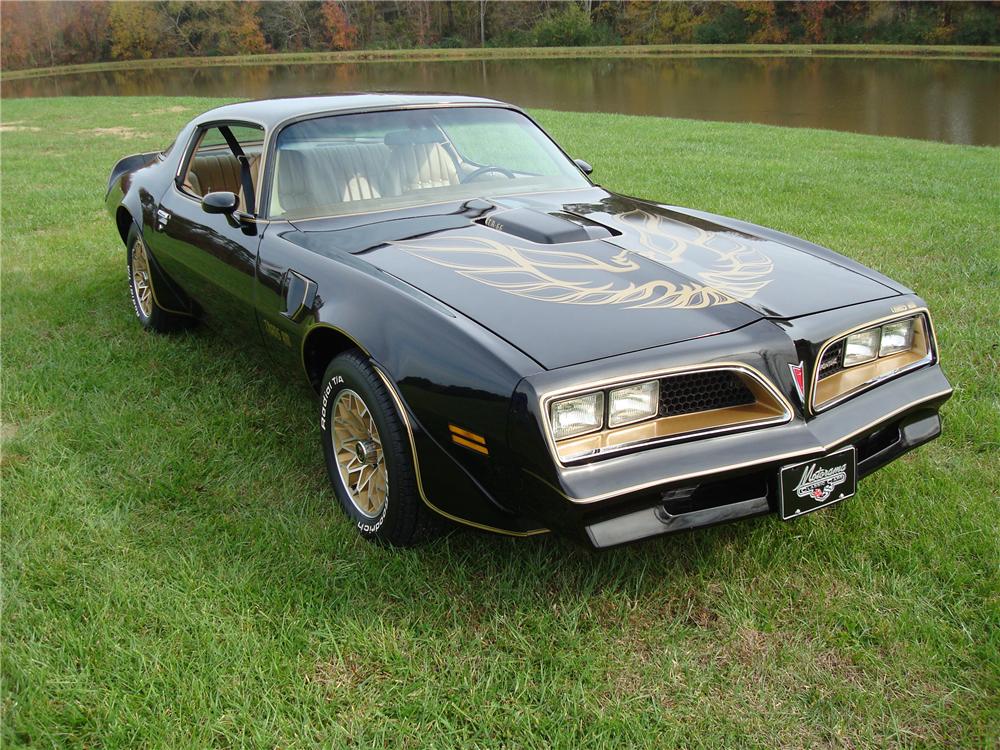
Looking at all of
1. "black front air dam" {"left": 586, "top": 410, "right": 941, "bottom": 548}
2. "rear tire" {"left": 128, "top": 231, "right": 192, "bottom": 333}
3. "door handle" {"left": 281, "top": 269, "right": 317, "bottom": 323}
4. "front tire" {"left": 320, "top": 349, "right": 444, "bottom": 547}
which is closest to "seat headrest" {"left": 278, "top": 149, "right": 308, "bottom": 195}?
"door handle" {"left": 281, "top": 269, "right": 317, "bottom": 323}

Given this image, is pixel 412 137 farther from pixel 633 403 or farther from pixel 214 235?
pixel 633 403

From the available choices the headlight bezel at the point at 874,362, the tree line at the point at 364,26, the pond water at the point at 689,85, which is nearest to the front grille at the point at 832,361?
the headlight bezel at the point at 874,362

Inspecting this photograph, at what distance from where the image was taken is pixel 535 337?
219 cm

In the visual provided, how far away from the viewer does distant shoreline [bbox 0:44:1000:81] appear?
135 feet

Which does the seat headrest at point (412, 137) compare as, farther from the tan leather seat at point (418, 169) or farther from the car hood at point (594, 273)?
the car hood at point (594, 273)

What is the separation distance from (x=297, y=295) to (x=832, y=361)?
5.87 ft

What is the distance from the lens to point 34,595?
8.02ft

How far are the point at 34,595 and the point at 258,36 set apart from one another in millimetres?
54497

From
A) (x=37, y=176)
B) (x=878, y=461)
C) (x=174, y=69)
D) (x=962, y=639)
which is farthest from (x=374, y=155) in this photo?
(x=174, y=69)

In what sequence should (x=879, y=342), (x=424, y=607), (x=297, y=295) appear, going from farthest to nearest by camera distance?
1. (x=297, y=295)
2. (x=879, y=342)
3. (x=424, y=607)

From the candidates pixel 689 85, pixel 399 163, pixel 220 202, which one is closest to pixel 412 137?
pixel 399 163

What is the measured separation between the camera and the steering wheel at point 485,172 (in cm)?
359

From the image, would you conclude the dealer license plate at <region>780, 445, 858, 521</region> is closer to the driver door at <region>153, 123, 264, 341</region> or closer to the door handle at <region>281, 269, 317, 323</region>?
the door handle at <region>281, 269, 317, 323</region>

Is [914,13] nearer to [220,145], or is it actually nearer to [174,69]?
[174,69]
